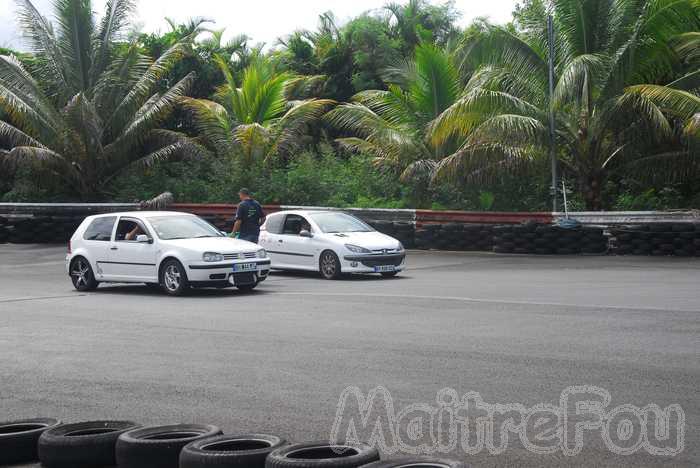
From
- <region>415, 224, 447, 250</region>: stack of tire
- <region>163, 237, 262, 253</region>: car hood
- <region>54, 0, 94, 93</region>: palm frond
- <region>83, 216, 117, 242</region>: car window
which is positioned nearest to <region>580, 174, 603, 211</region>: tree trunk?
<region>415, 224, 447, 250</region>: stack of tire

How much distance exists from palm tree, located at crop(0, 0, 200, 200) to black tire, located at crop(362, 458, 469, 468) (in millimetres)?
29358

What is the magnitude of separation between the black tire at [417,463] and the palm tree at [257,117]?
28.9 metres

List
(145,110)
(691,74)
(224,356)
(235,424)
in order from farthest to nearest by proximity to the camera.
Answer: (145,110), (691,74), (224,356), (235,424)

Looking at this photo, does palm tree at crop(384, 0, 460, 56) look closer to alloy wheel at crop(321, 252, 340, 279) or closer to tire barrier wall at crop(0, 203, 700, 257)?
tire barrier wall at crop(0, 203, 700, 257)

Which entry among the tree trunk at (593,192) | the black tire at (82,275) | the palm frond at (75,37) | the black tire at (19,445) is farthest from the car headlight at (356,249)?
the palm frond at (75,37)

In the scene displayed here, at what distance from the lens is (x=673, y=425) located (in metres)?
7.07

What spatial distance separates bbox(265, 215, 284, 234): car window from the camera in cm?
2192

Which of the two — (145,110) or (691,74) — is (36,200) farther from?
(691,74)

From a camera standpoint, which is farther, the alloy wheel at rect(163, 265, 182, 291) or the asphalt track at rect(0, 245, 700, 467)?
the alloy wheel at rect(163, 265, 182, 291)

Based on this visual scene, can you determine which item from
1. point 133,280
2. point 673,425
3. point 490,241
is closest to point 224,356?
point 673,425

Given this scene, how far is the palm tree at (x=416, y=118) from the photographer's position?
1231 inches

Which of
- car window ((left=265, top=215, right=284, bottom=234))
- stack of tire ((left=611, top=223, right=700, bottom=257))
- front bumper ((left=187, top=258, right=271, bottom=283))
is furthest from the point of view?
stack of tire ((left=611, top=223, right=700, bottom=257))

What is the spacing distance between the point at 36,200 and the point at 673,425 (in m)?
31.3

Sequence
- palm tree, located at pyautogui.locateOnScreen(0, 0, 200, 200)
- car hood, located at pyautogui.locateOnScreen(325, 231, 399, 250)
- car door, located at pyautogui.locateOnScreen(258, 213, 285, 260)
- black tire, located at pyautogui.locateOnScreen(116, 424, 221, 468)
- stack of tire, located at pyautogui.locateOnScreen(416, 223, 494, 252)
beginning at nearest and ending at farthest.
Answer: black tire, located at pyautogui.locateOnScreen(116, 424, 221, 468), car hood, located at pyautogui.locateOnScreen(325, 231, 399, 250), car door, located at pyautogui.locateOnScreen(258, 213, 285, 260), stack of tire, located at pyautogui.locateOnScreen(416, 223, 494, 252), palm tree, located at pyautogui.locateOnScreen(0, 0, 200, 200)
